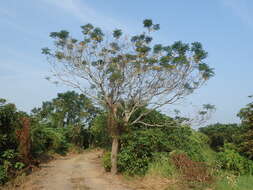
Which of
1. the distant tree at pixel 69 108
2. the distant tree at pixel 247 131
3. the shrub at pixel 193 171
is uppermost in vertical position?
the distant tree at pixel 69 108

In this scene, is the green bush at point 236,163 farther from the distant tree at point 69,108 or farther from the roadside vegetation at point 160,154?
the distant tree at point 69,108

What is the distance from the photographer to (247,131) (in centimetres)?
1163

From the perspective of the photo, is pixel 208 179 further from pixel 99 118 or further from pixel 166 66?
pixel 99 118

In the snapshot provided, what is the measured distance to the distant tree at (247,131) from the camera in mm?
Answer: 10999

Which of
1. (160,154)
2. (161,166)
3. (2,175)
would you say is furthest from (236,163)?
(2,175)

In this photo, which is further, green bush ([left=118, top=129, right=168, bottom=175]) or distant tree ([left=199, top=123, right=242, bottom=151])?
distant tree ([left=199, top=123, right=242, bottom=151])

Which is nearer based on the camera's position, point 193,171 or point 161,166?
point 193,171

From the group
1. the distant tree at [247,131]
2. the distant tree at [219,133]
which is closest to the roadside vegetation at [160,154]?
the distant tree at [247,131]

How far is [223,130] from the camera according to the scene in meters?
25.3

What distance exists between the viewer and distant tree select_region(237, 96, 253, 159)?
11.0 metres

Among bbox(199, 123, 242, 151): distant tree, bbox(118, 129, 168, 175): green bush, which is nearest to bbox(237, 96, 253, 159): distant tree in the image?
bbox(118, 129, 168, 175): green bush

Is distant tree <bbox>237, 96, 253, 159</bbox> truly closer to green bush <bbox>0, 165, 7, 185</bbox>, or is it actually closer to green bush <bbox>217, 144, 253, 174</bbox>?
green bush <bbox>217, 144, 253, 174</bbox>

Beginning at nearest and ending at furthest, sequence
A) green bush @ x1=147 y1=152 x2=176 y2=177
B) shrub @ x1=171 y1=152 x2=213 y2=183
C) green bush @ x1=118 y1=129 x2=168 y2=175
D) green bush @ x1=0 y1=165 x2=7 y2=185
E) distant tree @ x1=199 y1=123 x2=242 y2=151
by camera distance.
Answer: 1. green bush @ x1=0 y1=165 x2=7 y2=185
2. shrub @ x1=171 y1=152 x2=213 y2=183
3. green bush @ x1=147 y1=152 x2=176 y2=177
4. green bush @ x1=118 y1=129 x2=168 y2=175
5. distant tree @ x1=199 y1=123 x2=242 y2=151

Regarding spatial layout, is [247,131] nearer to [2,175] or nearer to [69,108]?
[2,175]
